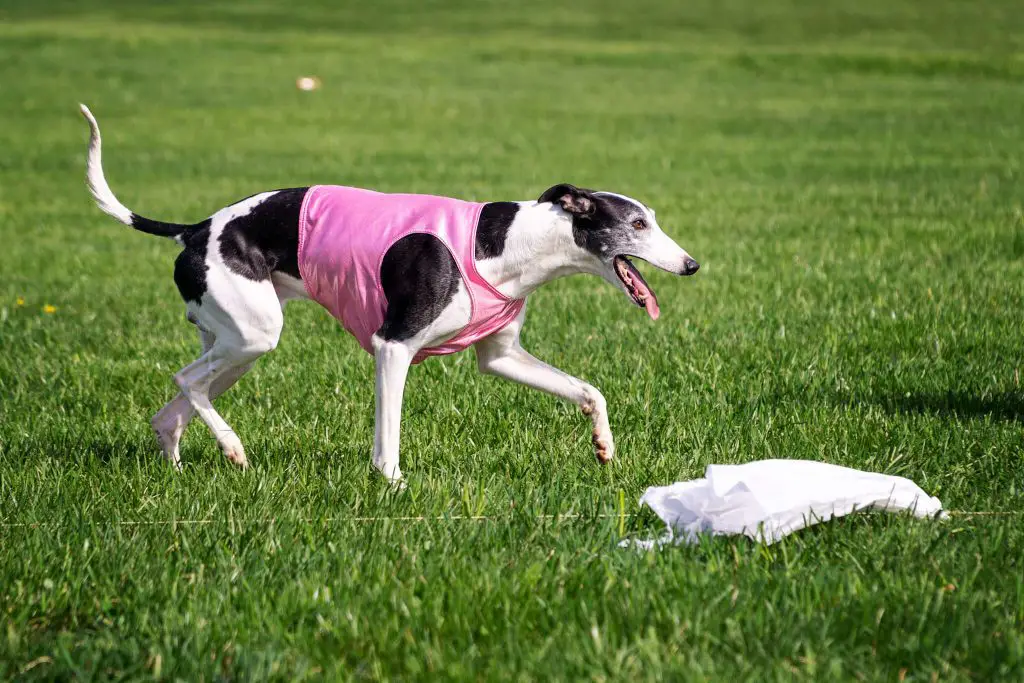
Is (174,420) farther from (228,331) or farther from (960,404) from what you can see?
(960,404)

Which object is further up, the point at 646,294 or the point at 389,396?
the point at 646,294

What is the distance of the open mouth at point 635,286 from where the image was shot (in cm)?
486

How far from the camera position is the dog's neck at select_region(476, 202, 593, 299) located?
4.98 meters

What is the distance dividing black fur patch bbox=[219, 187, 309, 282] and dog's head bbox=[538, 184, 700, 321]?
107cm

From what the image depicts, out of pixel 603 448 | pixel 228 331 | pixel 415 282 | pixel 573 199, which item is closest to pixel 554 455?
pixel 603 448

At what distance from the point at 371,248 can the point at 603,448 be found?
4.18 feet

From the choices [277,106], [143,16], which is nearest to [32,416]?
[277,106]

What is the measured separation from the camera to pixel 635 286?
492 centimetres

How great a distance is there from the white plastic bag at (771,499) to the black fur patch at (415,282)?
3.69ft

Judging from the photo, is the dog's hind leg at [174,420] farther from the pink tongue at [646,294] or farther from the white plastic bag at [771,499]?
the white plastic bag at [771,499]

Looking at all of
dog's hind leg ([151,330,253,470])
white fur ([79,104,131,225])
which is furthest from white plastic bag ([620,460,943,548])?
white fur ([79,104,131,225])

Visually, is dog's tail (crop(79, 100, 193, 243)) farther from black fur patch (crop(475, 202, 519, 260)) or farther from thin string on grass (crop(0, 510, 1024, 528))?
thin string on grass (crop(0, 510, 1024, 528))

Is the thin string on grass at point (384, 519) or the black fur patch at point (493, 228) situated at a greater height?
the black fur patch at point (493, 228)

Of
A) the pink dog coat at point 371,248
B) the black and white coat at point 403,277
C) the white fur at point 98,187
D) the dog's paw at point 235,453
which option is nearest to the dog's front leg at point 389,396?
the black and white coat at point 403,277
